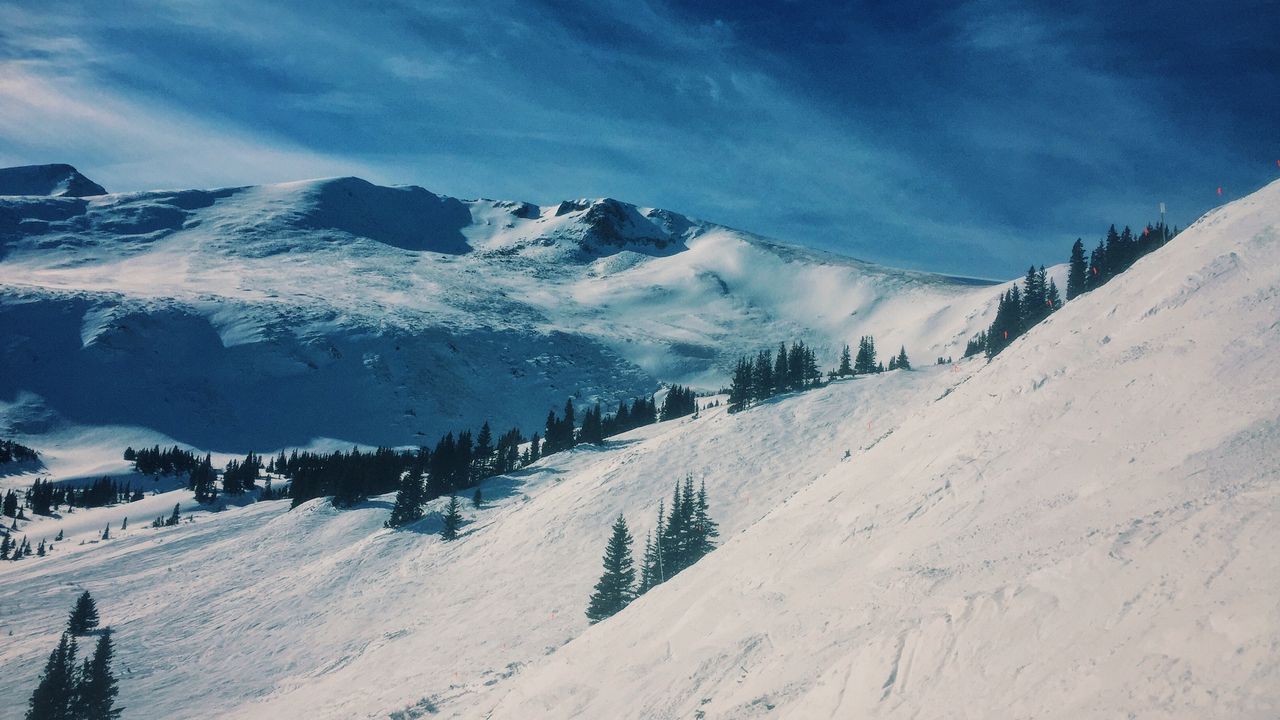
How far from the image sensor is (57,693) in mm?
31547

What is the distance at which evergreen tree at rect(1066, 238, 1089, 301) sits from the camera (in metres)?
79.6

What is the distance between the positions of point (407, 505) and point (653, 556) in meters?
32.8

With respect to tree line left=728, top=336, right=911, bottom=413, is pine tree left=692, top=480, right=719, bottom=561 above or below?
below

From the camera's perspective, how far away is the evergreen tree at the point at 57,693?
1224 inches

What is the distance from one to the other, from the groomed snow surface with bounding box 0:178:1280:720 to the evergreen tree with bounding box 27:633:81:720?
584 centimetres

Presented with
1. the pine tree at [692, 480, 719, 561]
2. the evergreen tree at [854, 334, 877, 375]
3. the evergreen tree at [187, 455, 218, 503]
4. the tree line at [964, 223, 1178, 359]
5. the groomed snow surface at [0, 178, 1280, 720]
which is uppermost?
the tree line at [964, 223, 1178, 359]

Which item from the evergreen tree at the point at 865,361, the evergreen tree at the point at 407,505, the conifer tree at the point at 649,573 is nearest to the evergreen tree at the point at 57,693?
the conifer tree at the point at 649,573

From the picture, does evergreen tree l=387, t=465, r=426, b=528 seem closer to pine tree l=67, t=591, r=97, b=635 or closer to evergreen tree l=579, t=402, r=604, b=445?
pine tree l=67, t=591, r=97, b=635

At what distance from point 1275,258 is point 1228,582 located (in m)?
15.8

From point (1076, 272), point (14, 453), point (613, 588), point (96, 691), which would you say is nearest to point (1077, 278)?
point (1076, 272)

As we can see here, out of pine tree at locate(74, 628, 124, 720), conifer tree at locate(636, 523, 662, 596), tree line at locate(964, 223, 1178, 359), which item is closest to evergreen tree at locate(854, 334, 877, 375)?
tree line at locate(964, 223, 1178, 359)

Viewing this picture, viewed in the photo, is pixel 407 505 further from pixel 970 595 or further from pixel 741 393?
pixel 970 595

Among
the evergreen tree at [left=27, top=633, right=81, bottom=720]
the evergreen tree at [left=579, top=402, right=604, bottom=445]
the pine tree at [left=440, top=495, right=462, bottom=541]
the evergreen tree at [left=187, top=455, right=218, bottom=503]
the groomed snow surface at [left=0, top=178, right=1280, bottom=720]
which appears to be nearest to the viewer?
the groomed snow surface at [left=0, top=178, right=1280, bottom=720]

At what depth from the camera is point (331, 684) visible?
36594 mm
